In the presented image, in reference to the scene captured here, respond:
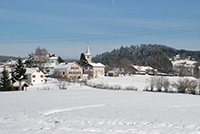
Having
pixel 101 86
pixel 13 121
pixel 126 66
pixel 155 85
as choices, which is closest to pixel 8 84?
pixel 101 86

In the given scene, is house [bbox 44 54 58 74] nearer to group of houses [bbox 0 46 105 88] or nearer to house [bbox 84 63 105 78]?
group of houses [bbox 0 46 105 88]

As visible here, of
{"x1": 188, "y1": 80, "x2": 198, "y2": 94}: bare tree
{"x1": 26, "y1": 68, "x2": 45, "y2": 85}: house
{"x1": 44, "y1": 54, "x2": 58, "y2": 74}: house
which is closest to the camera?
{"x1": 188, "y1": 80, "x2": 198, "y2": 94}: bare tree

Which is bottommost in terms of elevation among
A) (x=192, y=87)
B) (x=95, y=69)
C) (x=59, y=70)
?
(x=192, y=87)

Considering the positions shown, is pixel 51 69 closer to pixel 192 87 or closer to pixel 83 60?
pixel 83 60

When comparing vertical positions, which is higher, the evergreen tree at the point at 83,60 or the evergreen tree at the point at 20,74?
the evergreen tree at the point at 83,60

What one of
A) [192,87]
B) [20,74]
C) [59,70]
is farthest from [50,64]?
[192,87]

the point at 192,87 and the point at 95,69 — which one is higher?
the point at 95,69

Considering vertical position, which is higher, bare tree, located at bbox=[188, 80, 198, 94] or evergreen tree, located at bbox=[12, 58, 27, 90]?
evergreen tree, located at bbox=[12, 58, 27, 90]

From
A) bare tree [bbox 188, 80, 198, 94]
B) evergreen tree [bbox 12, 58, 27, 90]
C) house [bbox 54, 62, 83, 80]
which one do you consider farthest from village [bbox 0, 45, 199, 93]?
bare tree [bbox 188, 80, 198, 94]

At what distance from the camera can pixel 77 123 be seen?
12.3 metres

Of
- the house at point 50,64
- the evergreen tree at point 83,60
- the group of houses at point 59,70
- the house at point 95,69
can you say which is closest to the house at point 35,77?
the group of houses at point 59,70

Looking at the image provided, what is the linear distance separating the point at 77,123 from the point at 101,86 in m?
34.7

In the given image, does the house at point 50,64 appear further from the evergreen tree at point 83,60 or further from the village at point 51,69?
the evergreen tree at point 83,60

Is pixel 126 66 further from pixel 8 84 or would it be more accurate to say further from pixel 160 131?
pixel 160 131
